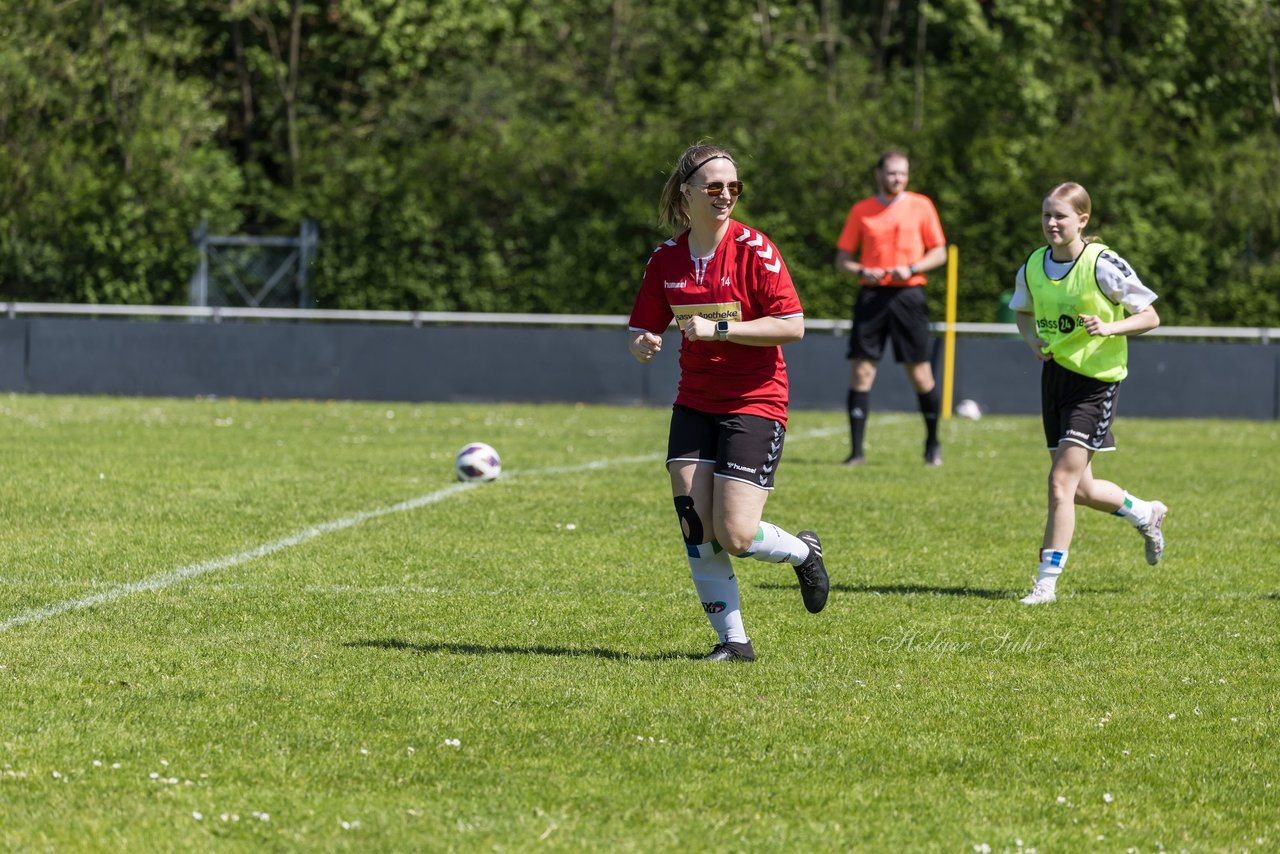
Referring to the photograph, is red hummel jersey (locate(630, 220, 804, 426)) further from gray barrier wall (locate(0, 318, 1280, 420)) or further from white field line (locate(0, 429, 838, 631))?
gray barrier wall (locate(0, 318, 1280, 420))

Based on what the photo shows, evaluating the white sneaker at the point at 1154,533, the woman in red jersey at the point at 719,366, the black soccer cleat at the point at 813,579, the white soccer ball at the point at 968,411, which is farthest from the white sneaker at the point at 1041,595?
the white soccer ball at the point at 968,411

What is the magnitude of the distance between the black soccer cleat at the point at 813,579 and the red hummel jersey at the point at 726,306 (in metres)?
0.60

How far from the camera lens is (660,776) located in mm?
4652

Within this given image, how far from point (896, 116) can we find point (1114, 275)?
17860 millimetres

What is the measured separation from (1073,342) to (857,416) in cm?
552

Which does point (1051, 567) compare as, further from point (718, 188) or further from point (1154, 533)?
point (718, 188)

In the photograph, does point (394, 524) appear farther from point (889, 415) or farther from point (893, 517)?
point (889, 415)

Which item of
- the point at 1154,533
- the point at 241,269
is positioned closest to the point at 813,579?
the point at 1154,533

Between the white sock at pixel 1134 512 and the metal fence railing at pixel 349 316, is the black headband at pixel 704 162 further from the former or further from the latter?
the metal fence railing at pixel 349 316

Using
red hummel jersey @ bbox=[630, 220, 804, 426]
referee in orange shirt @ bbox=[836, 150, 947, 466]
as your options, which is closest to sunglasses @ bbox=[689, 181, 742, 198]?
red hummel jersey @ bbox=[630, 220, 804, 426]

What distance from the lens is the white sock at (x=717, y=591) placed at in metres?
6.20

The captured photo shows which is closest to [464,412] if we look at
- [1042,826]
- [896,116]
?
[896,116]

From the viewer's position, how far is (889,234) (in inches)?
521

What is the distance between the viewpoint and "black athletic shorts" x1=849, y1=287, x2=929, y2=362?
519 inches
